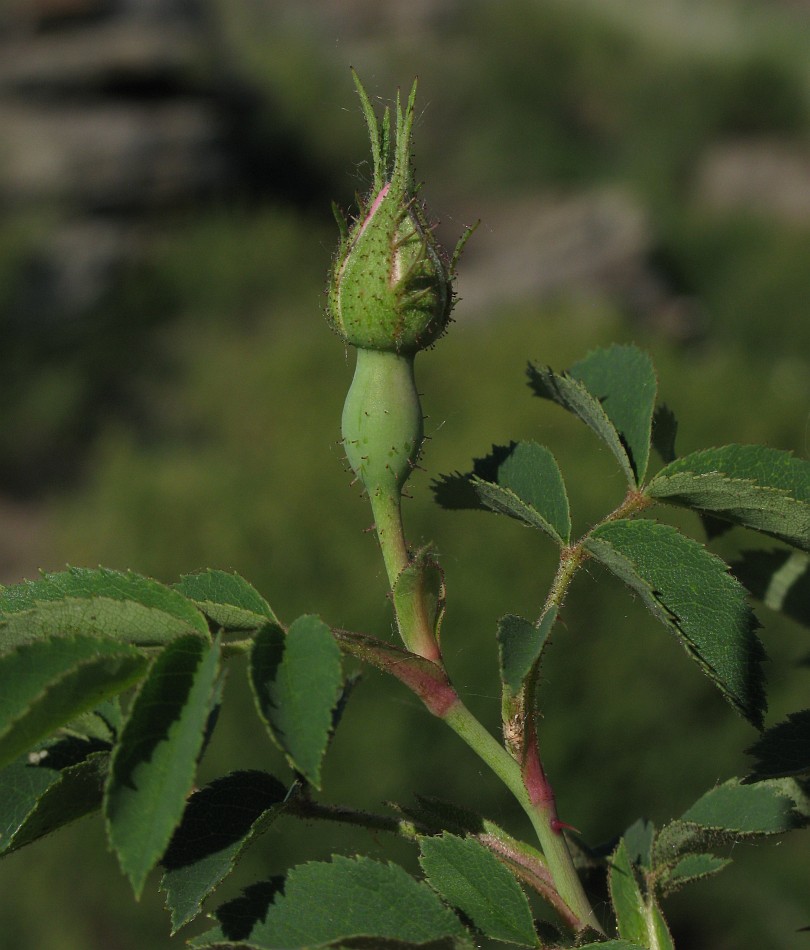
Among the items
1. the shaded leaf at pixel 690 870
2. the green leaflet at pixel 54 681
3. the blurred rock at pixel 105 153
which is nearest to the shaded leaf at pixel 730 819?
the shaded leaf at pixel 690 870

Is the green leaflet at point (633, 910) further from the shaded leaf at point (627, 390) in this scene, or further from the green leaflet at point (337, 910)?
the shaded leaf at point (627, 390)

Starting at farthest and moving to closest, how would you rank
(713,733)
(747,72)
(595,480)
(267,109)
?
(747,72) → (267,109) → (595,480) → (713,733)

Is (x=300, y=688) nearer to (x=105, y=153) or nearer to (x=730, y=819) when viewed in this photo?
(x=730, y=819)

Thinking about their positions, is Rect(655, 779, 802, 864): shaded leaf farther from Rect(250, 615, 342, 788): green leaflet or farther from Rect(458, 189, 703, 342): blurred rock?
Rect(458, 189, 703, 342): blurred rock

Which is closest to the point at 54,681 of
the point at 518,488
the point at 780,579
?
the point at 518,488

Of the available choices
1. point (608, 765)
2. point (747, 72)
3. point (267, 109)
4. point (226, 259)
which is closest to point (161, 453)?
point (226, 259)

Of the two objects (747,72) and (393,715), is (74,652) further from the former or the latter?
(747,72)
